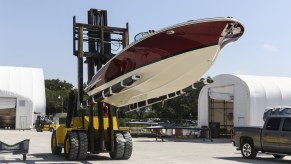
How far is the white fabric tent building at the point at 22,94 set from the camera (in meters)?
50.6

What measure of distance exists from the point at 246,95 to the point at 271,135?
14290mm

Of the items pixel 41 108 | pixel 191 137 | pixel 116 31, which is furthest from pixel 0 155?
pixel 41 108

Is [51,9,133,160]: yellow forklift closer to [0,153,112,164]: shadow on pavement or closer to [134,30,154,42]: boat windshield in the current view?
[0,153,112,164]: shadow on pavement

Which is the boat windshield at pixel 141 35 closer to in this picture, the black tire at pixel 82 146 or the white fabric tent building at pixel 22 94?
the black tire at pixel 82 146

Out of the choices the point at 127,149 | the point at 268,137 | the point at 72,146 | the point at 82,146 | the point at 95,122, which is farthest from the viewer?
the point at 268,137

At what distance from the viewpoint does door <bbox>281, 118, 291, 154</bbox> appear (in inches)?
→ 603

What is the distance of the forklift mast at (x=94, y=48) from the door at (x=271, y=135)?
570 centimetres

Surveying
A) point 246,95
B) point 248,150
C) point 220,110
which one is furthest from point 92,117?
point 220,110

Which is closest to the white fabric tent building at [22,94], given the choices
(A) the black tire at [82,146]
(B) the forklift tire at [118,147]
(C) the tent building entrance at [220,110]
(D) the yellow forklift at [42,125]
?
(D) the yellow forklift at [42,125]

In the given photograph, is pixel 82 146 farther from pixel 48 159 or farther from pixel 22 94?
pixel 22 94

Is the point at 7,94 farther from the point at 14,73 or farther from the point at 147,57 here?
the point at 147,57

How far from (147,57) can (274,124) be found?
6.75m

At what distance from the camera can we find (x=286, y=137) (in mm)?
15406

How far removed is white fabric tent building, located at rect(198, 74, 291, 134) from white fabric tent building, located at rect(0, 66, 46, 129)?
23658 millimetres
